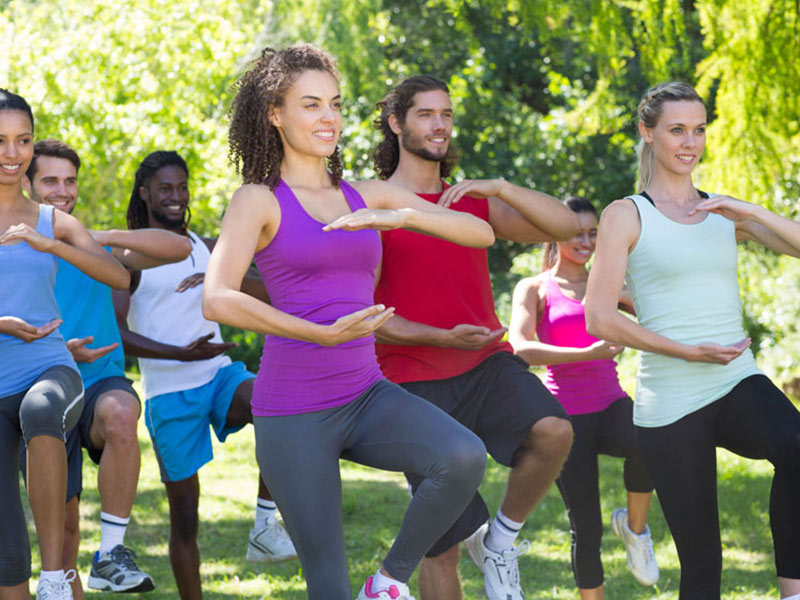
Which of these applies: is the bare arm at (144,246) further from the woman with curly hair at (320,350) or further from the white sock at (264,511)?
the white sock at (264,511)

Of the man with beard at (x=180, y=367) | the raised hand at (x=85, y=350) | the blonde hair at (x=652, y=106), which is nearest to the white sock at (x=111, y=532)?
the man with beard at (x=180, y=367)

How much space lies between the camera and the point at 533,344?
5.97 metres

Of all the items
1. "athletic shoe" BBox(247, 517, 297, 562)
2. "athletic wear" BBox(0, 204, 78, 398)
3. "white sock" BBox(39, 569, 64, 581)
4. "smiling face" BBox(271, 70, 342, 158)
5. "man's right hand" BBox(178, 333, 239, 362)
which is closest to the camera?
"smiling face" BBox(271, 70, 342, 158)

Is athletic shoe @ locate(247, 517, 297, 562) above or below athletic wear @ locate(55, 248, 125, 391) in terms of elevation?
below

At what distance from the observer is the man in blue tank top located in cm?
548

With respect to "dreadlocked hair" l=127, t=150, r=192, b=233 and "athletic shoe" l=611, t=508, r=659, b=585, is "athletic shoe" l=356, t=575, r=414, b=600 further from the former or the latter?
"dreadlocked hair" l=127, t=150, r=192, b=233

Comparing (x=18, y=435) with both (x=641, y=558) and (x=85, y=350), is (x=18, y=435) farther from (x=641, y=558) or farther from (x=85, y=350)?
(x=641, y=558)

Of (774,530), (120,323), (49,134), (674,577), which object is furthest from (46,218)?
(49,134)

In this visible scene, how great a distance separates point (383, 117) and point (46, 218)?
1793 millimetres

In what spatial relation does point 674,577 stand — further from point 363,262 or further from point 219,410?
point 363,262

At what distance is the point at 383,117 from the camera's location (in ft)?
19.0

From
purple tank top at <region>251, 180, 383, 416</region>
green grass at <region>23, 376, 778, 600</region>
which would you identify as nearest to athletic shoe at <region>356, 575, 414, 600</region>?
purple tank top at <region>251, 180, 383, 416</region>

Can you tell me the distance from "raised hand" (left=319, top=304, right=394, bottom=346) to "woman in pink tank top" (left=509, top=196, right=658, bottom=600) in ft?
7.05

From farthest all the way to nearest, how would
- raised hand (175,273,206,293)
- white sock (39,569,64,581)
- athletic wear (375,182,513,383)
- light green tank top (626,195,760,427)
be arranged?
raised hand (175,273,206,293) < athletic wear (375,182,513,383) < white sock (39,569,64,581) < light green tank top (626,195,760,427)
